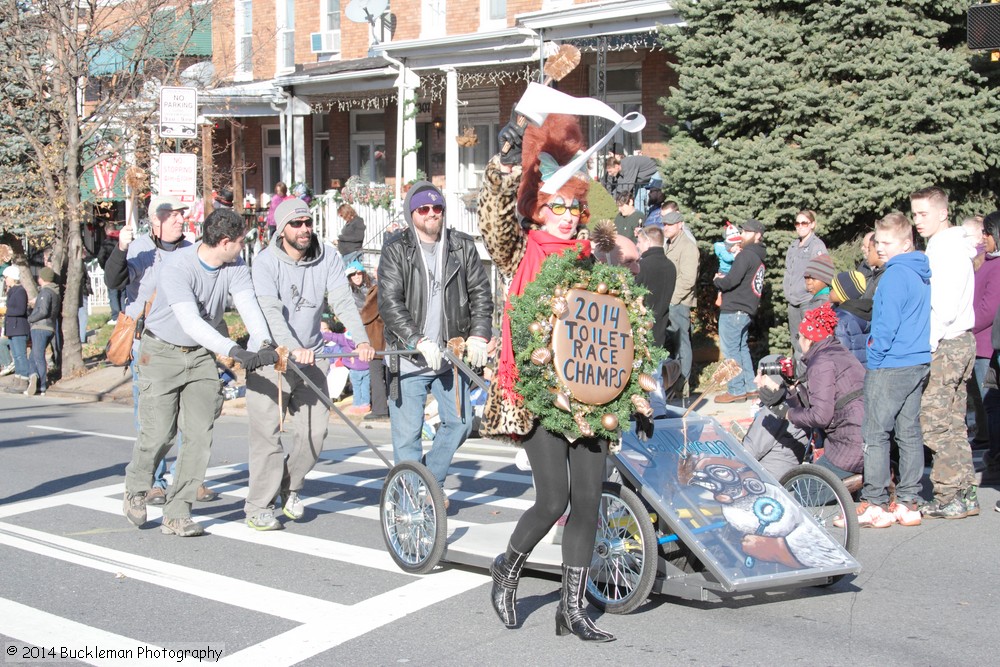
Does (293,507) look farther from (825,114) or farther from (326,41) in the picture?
(326,41)

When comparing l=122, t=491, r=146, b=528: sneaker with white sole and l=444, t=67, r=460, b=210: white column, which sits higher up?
l=444, t=67, r=460, b=210: white column

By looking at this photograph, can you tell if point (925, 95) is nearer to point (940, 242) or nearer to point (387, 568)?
point (940, 242)

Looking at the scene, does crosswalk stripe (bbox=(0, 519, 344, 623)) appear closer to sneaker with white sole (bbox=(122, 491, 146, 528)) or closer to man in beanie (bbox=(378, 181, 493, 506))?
sneaker with white sole (bbox=(122, 491, 146, 528))

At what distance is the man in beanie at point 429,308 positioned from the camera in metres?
7.53

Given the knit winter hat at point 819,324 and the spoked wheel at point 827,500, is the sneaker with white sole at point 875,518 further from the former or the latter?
the knit winter hat at point 819,324

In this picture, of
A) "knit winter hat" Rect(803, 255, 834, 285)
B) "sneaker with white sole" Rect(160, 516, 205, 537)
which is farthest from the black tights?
"knit winter hat" Rect(803, 255, 834, 285)

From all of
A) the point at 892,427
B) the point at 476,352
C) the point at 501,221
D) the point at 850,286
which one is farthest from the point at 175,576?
the point at 850,286

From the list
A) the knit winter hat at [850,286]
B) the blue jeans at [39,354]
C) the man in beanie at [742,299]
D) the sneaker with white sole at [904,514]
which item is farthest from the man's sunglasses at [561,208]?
the blue jeans at [39,354]

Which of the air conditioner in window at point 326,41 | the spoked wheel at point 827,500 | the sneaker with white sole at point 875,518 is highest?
the air conditioner in window at point 326,41

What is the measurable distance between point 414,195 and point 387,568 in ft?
7.98

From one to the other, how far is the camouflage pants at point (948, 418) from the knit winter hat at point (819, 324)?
0.88 meters

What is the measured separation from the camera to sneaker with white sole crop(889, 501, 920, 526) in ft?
25.5

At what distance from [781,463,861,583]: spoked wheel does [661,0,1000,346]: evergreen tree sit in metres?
7.55

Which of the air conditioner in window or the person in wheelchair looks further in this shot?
the air conditioner in window
